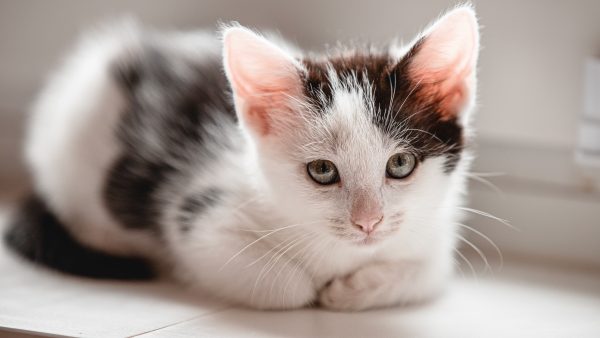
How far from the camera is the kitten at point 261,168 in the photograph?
4.55 feet

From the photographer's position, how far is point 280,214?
152cm

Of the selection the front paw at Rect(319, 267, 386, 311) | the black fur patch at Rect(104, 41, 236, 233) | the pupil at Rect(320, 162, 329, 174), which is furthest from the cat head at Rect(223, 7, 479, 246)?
the black fur patch at Rect(104, 41, 236, 233)

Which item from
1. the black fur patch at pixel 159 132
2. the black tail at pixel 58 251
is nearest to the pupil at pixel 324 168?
the black fur patch at pixel 159 132

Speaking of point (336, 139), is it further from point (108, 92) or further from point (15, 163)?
point (15, 163)

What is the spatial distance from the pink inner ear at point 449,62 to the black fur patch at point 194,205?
0.52 metres

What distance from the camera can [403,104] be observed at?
1.41 m

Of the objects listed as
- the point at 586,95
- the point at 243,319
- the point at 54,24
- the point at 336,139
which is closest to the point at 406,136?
the point at 336,139

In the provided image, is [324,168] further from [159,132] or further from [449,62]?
[159,132]

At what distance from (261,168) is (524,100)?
76 cm

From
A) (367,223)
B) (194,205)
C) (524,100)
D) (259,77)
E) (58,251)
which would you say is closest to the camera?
(367,223)

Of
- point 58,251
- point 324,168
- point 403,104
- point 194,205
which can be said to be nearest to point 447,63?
point 403,104

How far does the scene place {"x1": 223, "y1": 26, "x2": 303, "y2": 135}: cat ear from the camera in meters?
1.39

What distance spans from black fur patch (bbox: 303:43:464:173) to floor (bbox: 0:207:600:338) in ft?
1.03

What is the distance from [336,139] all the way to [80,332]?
577 millimetres
